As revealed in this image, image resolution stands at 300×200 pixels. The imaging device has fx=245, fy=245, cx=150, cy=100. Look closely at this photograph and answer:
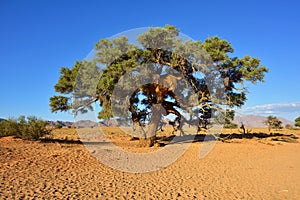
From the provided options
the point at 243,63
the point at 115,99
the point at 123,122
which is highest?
the point at 243,63

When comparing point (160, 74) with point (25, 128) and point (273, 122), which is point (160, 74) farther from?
point (273, 122)

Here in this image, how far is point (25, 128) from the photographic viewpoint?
52.1 feet

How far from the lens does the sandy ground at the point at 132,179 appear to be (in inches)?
265

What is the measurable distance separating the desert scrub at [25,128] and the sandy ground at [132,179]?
14.2 feet

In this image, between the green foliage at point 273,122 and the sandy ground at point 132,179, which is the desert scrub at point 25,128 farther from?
the green foliage at point 273,122

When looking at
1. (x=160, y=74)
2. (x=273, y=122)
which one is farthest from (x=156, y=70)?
(x=273, y=122)

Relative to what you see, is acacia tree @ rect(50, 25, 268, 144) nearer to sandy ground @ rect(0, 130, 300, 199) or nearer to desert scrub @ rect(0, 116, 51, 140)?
desert scrub @ rect(0, 116, 51, 140)

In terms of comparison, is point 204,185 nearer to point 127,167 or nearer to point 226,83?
point 127,167

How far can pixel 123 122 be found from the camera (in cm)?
1909

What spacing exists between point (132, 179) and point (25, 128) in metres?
10.5

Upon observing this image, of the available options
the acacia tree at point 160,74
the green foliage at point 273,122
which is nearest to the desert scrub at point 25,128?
the acacia tree at point 160,74

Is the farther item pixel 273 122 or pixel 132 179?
pixel 273 122

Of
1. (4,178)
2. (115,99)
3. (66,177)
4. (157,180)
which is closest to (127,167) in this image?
(157,180)

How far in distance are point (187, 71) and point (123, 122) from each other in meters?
6.34
